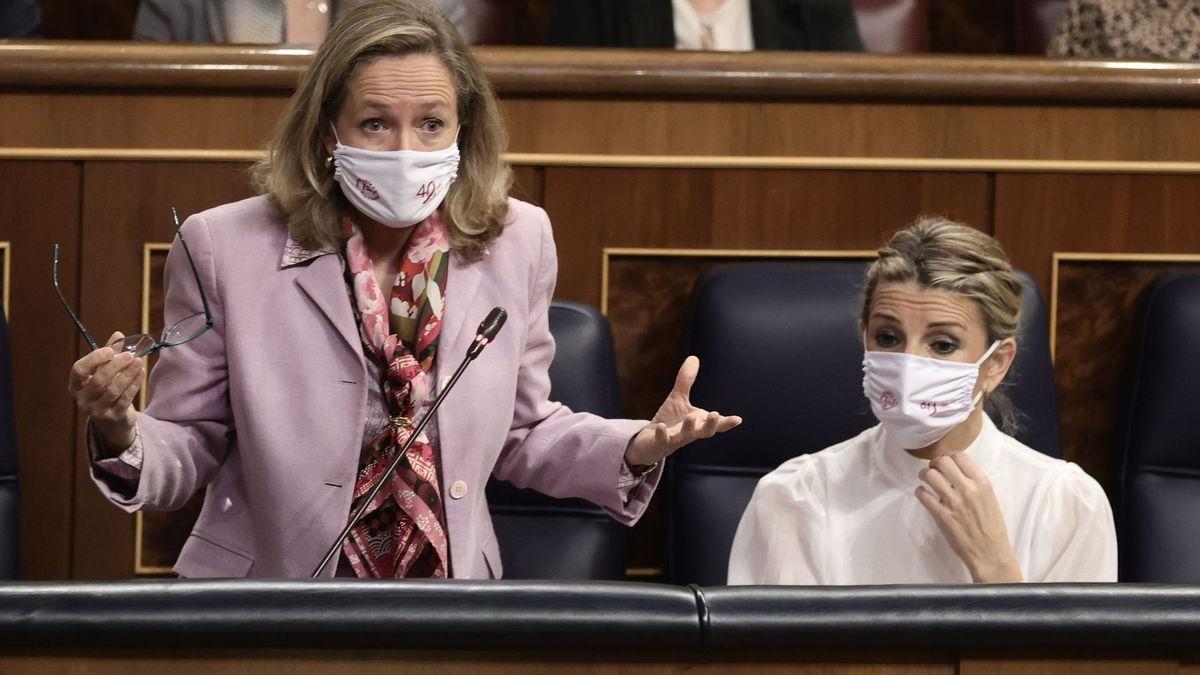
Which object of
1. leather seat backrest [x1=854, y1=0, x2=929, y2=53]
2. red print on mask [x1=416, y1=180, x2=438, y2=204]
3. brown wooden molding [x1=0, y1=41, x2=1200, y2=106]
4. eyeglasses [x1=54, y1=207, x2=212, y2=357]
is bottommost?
eyeglasses [x1=54, y1=207, x2=212, y2=357]

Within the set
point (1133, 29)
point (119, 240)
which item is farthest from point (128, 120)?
point (1133, 29)

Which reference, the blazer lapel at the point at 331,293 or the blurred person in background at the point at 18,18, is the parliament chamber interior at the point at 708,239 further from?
the blurred person in background at the point at 18,18

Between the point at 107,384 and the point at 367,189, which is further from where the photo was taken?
the point at 367,189

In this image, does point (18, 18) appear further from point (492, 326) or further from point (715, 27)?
point (492, 326)

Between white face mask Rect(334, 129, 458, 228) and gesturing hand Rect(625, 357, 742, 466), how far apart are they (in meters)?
0.28

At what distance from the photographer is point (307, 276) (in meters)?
1.32

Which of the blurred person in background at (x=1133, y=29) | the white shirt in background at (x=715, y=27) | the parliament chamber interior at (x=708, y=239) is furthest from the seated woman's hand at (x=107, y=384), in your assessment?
the blurred person in background at (x=1133, y=29)

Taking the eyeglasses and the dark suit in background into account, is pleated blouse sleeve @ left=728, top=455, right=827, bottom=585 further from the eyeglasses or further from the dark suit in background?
the dark suit in background

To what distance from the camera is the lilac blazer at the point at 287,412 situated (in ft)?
4.24

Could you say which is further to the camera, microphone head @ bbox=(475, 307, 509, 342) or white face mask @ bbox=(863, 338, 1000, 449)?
white face mask @ bbox=(863, 338, 1000, 449)

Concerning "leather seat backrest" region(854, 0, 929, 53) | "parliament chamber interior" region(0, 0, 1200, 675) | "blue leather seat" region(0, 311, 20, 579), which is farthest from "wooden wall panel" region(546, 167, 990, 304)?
"leather seat backrest" region(854, 0, 929, 53)

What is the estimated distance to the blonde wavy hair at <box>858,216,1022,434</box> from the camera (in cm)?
143

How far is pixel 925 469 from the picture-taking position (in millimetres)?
1401

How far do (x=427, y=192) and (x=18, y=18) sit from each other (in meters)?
1.08
